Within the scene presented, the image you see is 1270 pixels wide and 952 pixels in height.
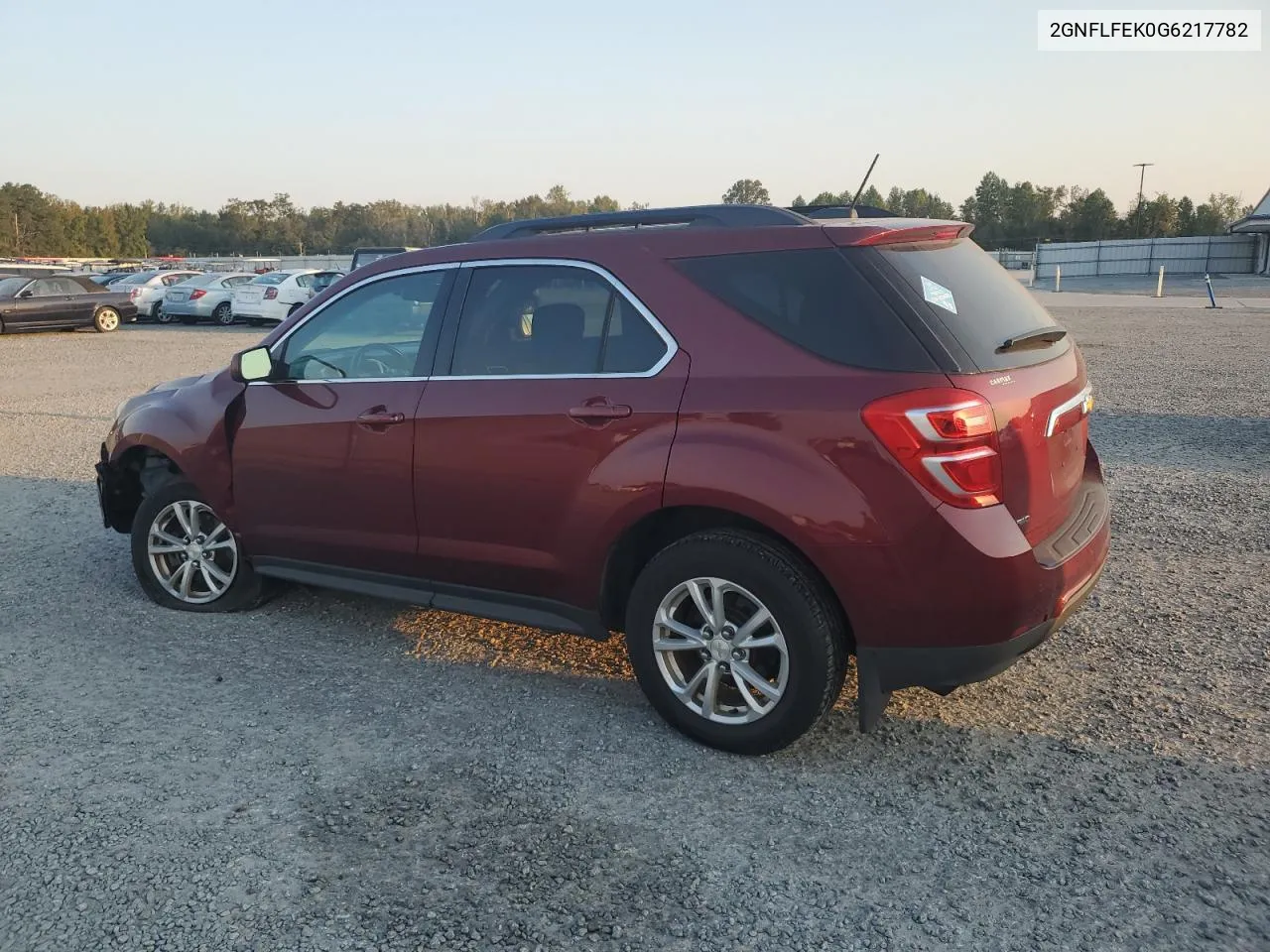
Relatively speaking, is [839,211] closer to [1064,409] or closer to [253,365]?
[1064,409]

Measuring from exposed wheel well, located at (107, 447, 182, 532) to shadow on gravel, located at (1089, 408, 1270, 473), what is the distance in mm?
7106

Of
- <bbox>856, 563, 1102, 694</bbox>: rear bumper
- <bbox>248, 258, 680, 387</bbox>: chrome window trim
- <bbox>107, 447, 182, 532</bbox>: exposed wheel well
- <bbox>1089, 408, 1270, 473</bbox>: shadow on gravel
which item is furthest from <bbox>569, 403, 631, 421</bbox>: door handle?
<bbox>1089, 408, 1270, 473</bbox>: shadow on gravel

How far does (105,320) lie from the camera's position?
26688 mm

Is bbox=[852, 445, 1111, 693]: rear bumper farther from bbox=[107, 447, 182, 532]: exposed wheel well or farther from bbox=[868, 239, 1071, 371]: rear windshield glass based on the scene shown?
bbox=[107, 447, 182, 532]: exposed wheel well

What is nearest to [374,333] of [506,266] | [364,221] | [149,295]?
[506,266]

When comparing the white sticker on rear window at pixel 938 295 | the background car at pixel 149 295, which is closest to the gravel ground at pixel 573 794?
the white sticker on rear window at pixel 938 295

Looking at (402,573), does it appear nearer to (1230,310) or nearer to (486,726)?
(486,726)

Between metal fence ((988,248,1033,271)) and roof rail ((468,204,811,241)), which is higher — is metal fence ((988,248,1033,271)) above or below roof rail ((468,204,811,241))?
above

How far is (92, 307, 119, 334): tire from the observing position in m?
26.5

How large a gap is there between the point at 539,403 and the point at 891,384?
1.35 metres

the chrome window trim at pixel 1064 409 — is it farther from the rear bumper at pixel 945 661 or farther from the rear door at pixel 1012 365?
the rear bumper at pixel 945 661

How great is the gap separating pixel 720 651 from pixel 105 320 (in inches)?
1073

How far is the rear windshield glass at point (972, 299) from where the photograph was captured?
3.45 m

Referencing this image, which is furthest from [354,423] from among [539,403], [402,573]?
[539,403]
